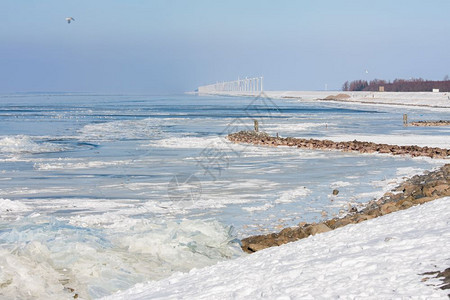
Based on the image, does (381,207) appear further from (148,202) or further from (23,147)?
(23,147)

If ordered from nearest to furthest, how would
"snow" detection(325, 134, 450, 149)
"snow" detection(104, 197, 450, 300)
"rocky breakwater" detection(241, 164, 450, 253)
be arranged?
1. "snow" detection(104, 197, 450, 300)
2. "rocky breakwater" detection(241, 164, 450, 253)
3. "snow" detection(325, 134, 450, 149)

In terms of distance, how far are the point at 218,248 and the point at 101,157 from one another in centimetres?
1303

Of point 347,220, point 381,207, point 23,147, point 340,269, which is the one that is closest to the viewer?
point 340,269

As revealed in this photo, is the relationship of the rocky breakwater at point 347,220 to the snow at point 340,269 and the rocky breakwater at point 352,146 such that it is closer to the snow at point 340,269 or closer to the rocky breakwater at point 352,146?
the snow at point 340,269

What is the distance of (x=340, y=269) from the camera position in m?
5.97

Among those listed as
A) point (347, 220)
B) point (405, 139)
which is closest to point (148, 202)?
point (347, 220)

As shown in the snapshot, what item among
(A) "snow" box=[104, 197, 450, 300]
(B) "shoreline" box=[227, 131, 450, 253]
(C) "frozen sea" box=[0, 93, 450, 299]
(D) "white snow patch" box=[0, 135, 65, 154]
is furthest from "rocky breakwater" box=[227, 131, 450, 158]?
(A) "snow" box=[104, 197, 450, 300]

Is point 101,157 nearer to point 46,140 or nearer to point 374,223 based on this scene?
point 46,140

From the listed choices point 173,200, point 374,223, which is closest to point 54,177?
point 173,200

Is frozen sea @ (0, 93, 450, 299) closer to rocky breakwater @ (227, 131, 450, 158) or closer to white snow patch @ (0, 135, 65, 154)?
white snow patch @ (0, 135, 65, 154)

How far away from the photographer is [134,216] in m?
11.0

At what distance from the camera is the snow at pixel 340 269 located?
5.39 meters

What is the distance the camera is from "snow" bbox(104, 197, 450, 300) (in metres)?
5.39

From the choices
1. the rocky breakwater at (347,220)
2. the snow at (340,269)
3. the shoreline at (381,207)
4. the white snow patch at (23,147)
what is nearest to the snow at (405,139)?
the shoreline at (381,207)
